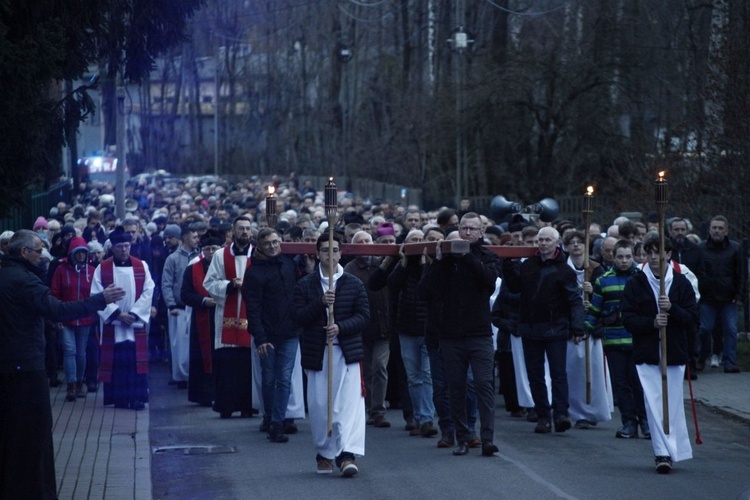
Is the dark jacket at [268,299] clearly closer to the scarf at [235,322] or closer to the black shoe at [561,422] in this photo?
the scarf at [235,322]

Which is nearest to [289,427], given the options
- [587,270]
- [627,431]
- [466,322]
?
[466,322]

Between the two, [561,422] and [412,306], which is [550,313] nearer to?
[561,422]

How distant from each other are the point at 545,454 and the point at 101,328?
5.88 m

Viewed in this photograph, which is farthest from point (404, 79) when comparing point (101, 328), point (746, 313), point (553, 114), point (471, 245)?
point (471, 245)

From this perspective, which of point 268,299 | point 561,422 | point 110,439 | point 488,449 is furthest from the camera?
point 561,422

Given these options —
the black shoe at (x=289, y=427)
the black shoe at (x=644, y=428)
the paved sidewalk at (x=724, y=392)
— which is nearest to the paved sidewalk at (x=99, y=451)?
the black shoe at (x=289, y=427)

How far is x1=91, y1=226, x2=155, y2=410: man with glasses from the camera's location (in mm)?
14992

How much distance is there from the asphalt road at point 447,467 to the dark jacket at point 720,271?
3773mm

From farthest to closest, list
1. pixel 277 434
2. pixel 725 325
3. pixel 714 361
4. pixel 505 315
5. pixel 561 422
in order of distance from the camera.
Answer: pixel 714 361 → pixel 725 325 → pixel 505 315 → pixel 561 422 → pixel 277 434

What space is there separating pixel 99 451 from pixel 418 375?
3149mm

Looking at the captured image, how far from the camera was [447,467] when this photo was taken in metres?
11.1

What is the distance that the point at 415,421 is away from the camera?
1326 cm

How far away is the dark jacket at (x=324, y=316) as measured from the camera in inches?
437

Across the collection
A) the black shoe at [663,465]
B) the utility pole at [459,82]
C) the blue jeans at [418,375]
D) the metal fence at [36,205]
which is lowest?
the black shoe at [663,465]
